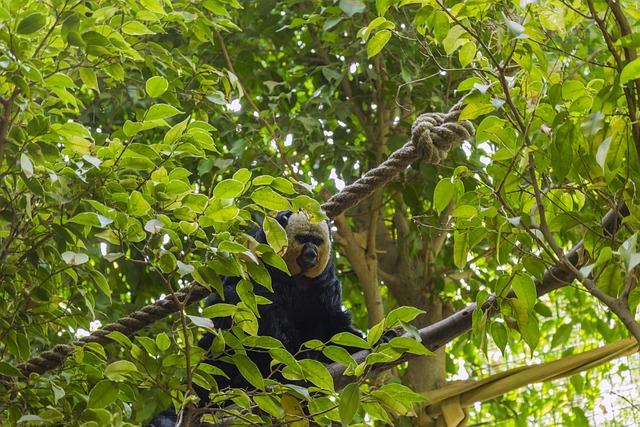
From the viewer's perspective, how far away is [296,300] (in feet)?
10.8

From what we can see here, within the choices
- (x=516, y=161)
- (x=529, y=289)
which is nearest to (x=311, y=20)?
(x=516, y=161)

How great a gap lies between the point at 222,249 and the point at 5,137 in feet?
2.56

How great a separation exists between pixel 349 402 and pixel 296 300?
151 cm

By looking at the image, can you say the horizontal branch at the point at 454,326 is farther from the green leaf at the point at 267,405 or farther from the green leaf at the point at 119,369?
the green leaf at the point at 119,369

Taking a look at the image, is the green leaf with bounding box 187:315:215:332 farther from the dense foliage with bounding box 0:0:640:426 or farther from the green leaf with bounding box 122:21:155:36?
the green leaf with bounding box 122:21:155:36

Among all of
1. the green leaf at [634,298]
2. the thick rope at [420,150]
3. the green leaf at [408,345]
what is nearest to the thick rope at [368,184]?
the thick rope at [420,150]

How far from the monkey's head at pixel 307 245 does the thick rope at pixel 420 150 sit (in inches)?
20.3

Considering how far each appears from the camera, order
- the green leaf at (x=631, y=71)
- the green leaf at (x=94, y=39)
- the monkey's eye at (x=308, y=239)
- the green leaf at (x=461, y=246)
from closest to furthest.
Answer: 1. the green leaf at (x=631, y=71)
2. the green leaf at (x=461, y=246)
3. the green leaf at (x=94, y=39)
4. the monkey's eye at (x=308, y=239)

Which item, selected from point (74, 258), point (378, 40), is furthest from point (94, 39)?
point (378, 40)

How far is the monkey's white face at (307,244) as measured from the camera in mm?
3059

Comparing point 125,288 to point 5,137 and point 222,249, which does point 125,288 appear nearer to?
point 5,137

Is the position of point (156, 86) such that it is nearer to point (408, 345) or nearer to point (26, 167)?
point (26, 167)

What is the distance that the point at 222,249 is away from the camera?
1805mm

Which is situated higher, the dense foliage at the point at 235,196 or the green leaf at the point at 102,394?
the dense foliage at the point at 235,196
